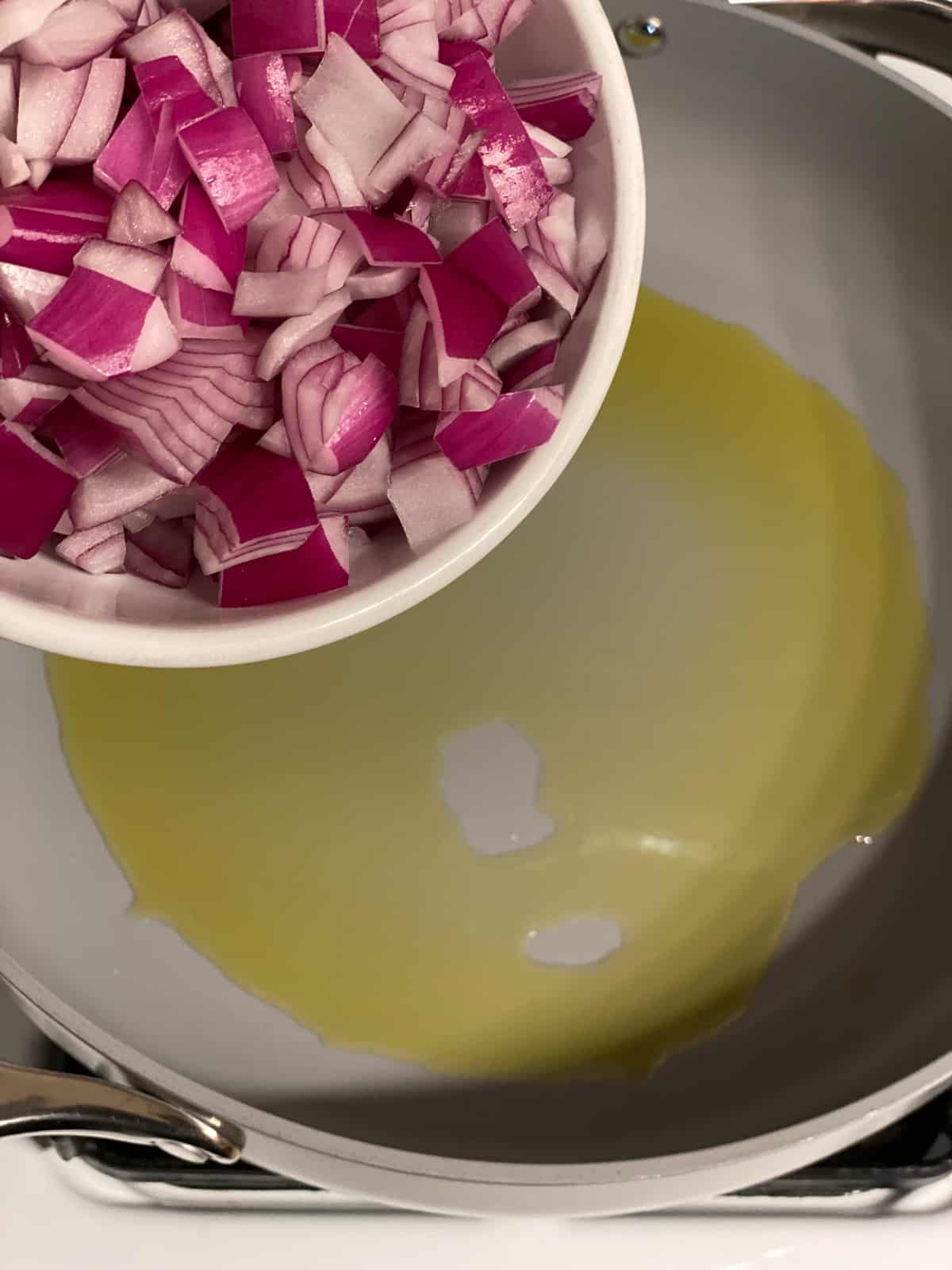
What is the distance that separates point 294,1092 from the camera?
0.64m

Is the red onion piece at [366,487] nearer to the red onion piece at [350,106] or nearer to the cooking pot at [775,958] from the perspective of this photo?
the red onion piece at [350,106]

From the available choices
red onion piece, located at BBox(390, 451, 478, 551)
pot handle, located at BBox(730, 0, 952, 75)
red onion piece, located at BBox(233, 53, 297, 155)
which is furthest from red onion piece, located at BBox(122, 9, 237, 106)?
pot handle, located at BBox(730, 0, 952, 75)

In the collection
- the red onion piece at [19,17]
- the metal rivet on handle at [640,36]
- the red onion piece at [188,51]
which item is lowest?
the red onion piece at [19,17]

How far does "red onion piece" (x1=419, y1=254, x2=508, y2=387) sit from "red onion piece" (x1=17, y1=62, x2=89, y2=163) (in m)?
0.18

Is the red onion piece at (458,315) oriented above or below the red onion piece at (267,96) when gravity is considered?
below

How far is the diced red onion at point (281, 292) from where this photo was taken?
488 mm

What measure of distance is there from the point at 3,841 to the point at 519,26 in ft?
2.05

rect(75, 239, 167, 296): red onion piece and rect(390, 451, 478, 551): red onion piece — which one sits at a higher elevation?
rect(75, 239, 167, 296): red onion piece

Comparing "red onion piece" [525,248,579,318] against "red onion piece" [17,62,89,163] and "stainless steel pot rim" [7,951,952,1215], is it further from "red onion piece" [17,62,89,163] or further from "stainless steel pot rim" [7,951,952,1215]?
"stainless steel pot rim" [7,951,952,1215]

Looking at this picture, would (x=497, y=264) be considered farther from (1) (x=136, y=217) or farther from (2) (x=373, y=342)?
(1) (x=136, y=217)

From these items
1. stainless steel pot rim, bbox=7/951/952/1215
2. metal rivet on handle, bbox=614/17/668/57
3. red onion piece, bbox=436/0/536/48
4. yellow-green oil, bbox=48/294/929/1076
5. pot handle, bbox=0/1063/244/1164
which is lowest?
stainless steel pot rim, bbox=7/951/952/1215

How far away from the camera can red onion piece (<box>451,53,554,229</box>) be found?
1.72 feet

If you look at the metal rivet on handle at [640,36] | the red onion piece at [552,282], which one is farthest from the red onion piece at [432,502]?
the metal rivet on handle at [640,36]

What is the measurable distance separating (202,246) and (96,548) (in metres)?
0.16
